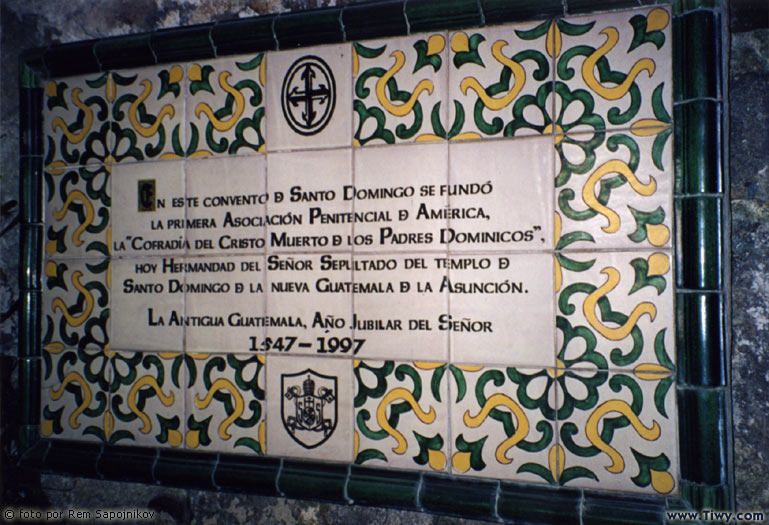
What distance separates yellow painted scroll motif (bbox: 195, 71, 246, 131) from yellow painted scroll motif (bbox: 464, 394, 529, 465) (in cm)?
95

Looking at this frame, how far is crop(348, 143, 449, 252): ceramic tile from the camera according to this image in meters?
1.27

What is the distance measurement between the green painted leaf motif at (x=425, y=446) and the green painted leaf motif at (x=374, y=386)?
138 mm

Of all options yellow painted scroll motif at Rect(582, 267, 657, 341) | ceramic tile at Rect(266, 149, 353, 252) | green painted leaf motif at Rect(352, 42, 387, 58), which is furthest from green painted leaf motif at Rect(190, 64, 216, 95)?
yellow painted scroll motif at Rect(582, 267, 657, 341)

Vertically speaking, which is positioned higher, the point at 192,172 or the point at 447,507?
the point at 192,172

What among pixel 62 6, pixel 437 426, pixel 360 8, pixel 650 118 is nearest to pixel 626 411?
pixel 437 426

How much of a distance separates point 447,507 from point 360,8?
1207 mm

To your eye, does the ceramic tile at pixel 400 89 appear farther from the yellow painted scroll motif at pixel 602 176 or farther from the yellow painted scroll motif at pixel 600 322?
the yellow painted scroll motif at pixel 600 322

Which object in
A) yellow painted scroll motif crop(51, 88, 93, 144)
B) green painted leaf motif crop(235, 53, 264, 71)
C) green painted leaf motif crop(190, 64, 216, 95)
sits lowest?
yellow painted scroll motif crop(51, 88, 93, 144)

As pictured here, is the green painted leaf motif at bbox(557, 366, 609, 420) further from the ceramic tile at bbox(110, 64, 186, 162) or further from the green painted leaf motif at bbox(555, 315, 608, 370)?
the ceramic tile at bbox(110, 64, 186, 162)

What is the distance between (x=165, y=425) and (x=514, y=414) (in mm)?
897

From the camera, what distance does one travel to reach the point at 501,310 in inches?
48.3

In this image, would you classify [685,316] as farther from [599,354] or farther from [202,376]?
[202,376]

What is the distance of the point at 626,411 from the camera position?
116 centimetres

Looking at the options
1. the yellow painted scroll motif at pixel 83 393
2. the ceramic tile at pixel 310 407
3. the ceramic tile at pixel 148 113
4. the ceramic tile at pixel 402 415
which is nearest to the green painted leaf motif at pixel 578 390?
the ceramic tile at pixel 402 415
